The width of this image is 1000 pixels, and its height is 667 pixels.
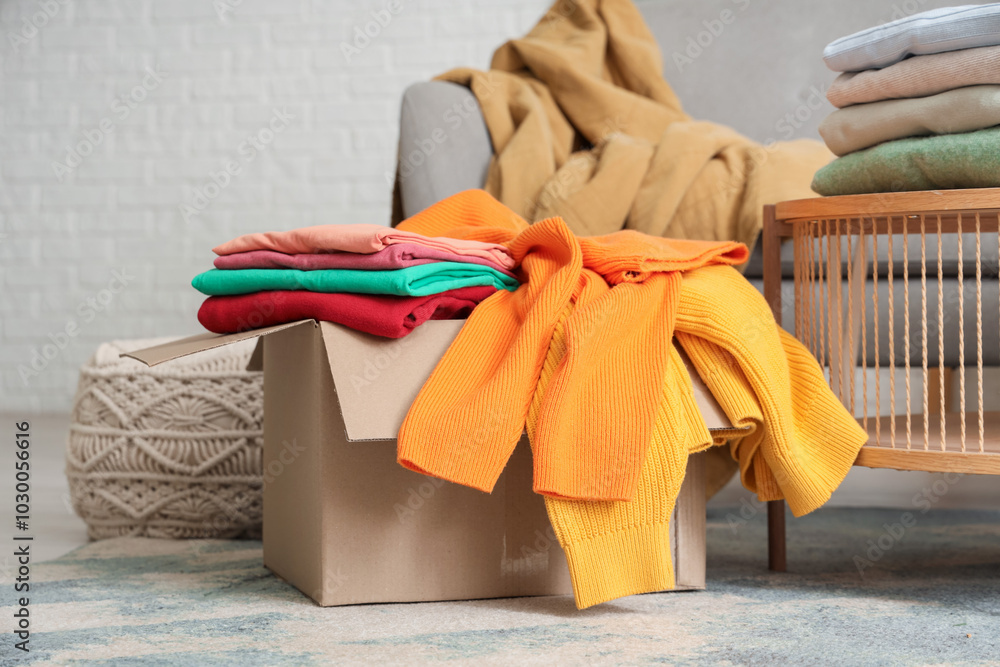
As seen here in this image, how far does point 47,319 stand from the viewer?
3.11m

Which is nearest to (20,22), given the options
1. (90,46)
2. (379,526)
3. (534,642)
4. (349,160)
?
(90,46)

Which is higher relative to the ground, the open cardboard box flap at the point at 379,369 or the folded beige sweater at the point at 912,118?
the folded beige sweater at the point at 912,118

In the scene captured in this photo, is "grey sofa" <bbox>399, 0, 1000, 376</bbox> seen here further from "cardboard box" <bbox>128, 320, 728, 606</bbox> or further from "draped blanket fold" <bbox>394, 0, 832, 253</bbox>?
"cardboard box" <bbox>128, 320, 728, 606</bbox>

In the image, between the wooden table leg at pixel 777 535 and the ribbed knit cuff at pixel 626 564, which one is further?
the wooden table leg at pixel 777 535

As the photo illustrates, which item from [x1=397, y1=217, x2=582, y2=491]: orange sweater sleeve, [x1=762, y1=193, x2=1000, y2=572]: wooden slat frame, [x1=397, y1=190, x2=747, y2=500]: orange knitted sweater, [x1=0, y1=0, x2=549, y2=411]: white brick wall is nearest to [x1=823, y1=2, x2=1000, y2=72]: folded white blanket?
[x1=762, y1=193, x2=1000, y2=572]: wooden slat frame

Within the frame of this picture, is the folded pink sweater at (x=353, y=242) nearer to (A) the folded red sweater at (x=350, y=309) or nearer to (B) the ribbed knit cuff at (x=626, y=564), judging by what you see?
(A) the folded red sweater at (x=350, y=309)

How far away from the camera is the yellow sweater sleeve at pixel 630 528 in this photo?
2.73 ft

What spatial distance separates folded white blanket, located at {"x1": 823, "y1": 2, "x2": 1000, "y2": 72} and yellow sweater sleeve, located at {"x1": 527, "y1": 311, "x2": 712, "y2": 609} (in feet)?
1.33

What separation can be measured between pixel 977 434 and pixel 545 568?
0.47 metres

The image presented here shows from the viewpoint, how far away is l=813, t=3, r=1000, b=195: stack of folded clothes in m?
0.87

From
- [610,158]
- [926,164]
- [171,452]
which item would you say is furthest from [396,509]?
[610,158]

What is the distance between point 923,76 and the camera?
907 mm

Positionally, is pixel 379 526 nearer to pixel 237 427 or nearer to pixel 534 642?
pixel 534 642

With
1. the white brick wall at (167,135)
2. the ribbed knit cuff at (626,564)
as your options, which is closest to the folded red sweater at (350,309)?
the ribbed knit cuff at (626,564)
